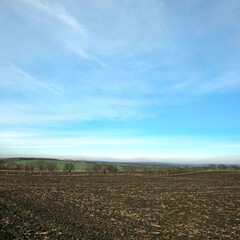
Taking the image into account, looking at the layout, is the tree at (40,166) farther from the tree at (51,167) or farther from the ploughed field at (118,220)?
the ploughed field at (118,220)

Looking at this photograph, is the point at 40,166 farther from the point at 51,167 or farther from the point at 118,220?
the point at 118,220

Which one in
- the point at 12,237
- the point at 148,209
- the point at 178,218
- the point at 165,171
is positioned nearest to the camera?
the point at 12,237

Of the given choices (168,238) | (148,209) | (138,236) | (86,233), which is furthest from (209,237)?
(148,209)

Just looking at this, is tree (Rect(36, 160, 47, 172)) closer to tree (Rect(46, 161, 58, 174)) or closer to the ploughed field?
tree (Rect(46, 161, 58, 174))

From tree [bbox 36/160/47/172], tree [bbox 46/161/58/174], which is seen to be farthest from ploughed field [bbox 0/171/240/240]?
tree [bbox 46/161/58/174]

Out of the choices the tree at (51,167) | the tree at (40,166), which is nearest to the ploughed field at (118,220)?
the tree at (40,166)

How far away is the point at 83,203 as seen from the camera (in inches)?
861

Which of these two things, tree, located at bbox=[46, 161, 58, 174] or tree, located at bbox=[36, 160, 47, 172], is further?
tree, located at bbox=[46, 161, 58, 174]

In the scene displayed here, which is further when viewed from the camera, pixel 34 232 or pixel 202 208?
pixel 202 208

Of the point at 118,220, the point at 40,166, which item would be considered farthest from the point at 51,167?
the point at 118,220

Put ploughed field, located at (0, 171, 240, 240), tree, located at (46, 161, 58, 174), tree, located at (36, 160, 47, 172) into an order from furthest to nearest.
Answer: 1. tree, located at (46, 161, 58, 174)
2. tree, located at (36, 160, 47, 172)
3. ploughed field, located at (0, 171, 240, 240)

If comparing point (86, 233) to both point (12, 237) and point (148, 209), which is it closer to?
point (12, 237)

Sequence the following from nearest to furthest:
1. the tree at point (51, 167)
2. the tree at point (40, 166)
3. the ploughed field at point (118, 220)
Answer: the ploughed field at point (118, 220) < the tree at point (40, 166) < the tree at point (51, 167)

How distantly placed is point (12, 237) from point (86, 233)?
303 cm
